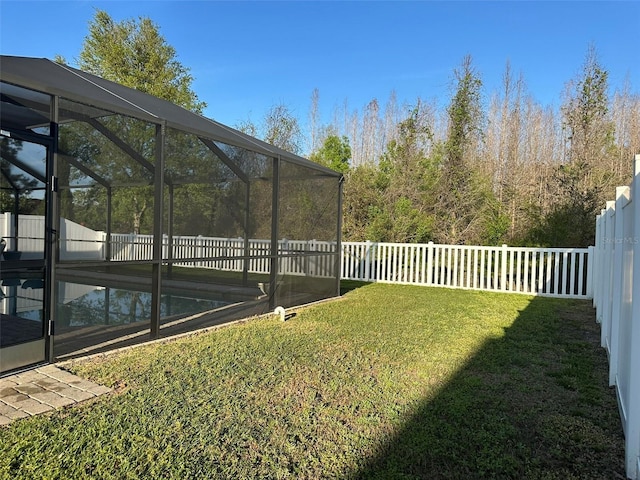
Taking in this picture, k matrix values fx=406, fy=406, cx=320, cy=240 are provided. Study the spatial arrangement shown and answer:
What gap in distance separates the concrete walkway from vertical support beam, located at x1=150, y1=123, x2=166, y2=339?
1.12m

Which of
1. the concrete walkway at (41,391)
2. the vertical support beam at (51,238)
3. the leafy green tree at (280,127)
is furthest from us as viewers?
the leafy green tree at (280,127)

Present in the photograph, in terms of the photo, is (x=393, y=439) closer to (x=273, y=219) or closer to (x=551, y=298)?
(x=273, y=219)

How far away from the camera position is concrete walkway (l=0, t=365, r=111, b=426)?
255 cm

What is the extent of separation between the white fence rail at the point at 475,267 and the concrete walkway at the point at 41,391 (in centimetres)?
776

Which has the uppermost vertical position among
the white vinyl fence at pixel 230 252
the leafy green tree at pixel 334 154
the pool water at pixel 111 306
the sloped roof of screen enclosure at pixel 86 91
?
the leafy green tree at pixel 334 154

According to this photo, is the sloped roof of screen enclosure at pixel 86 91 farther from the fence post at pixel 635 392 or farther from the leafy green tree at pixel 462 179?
the leafy green tree at pixel 462 179

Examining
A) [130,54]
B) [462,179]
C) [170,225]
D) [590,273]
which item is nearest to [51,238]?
[170,225]

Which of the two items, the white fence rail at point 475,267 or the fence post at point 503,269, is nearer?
the white fence rail at point 475,267

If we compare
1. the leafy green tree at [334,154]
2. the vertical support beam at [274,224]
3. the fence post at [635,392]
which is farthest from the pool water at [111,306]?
the leafy green tree at [334,154]

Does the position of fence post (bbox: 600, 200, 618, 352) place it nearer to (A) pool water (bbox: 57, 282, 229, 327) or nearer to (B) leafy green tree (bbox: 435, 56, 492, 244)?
(A) pool water (bbox: 57, 282, 229, 327)

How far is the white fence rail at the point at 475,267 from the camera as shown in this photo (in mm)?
8305

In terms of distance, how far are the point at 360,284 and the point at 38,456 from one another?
8.13 meters

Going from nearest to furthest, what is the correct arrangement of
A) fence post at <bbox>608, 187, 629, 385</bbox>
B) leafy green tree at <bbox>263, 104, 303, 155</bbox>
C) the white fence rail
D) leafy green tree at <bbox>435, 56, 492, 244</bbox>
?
fence post at <bbox>608, 187, 629, 385</bbox> → the white fence rail → leafy green tree at <bbox>435, 56, 492, 244</bbox> → leafy green tree at <bbox>263, 104, 303, 155</bbox>

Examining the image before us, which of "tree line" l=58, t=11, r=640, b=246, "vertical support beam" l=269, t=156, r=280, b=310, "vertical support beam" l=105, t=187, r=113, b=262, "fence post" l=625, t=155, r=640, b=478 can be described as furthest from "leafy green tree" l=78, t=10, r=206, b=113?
"fence post" l=625, t=155, r=640, b=478
